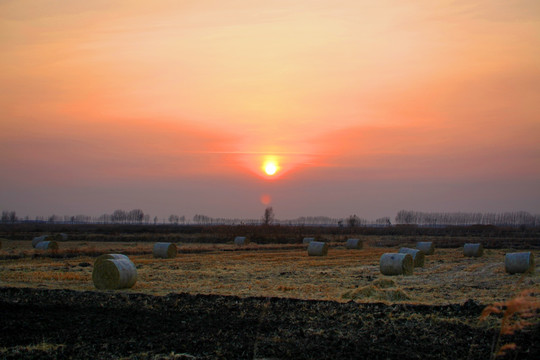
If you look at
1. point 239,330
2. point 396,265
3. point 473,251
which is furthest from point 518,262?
point 239,330

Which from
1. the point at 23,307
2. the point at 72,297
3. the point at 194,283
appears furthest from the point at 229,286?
the point at 23,307

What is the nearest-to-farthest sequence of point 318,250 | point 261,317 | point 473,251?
1. point 261,317
2. point 473,251
3. point 318,250

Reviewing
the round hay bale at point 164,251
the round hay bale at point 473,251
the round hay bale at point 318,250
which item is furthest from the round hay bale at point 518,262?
the round hay bale at point 164,251

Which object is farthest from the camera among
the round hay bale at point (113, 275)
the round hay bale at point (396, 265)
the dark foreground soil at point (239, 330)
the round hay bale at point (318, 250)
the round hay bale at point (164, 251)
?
the round hay bale at point (318, 250)

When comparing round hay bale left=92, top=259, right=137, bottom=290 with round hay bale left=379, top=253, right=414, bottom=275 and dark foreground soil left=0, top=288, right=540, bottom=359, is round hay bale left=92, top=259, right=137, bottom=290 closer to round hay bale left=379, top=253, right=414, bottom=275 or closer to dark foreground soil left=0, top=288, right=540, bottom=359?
dark foreground soil left=0, top=288, right=540, bottom=359

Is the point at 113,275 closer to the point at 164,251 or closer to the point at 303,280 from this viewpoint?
the point at 303,280

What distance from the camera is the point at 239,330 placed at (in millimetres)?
12055

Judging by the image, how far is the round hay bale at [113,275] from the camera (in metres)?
19.4

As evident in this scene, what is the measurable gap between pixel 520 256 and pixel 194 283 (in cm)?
1484

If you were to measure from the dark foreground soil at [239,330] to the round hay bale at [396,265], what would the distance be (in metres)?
10.3

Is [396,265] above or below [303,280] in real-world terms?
above

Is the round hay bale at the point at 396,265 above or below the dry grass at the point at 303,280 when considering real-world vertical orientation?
above

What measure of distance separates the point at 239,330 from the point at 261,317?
1480 millimetres

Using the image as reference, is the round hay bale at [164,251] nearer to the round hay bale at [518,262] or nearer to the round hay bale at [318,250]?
the round hay bale at [318,250]
